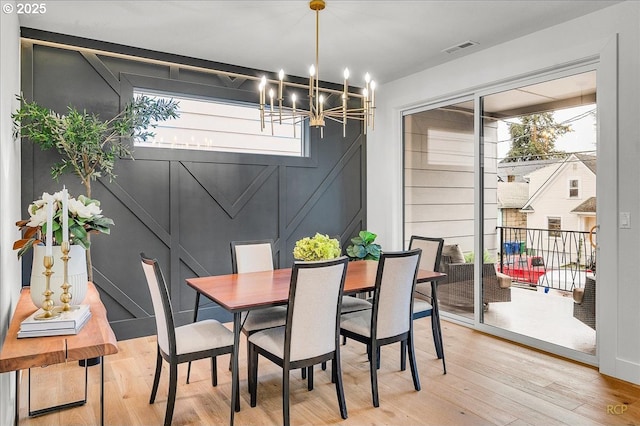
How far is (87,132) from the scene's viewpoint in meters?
3.26

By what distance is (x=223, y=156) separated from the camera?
4375 mm

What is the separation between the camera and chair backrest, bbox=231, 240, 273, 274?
346cm

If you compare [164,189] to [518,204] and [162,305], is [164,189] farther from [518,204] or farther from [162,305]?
[518,204]

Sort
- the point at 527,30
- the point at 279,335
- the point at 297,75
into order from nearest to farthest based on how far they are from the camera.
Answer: the point at 279,335 < the point at 527,30 < the point at 297,75

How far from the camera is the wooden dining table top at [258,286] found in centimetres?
239

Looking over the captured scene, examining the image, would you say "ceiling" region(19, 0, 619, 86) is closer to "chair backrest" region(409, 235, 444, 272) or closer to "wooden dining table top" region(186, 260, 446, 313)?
"chair backrest" region(409, 235, 444, 272)

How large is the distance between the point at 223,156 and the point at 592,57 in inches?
131

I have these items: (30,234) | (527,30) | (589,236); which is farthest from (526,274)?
(30,234)

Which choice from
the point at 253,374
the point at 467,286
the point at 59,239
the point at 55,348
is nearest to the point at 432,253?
the point at 467,286

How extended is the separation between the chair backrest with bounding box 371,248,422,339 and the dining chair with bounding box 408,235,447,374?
434 millimetres

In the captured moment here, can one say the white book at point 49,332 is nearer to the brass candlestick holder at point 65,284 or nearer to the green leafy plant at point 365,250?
the brass candlestick holder at point 65,284

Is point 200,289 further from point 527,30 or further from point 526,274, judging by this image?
point 527,30

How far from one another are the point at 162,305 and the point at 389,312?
1.38 m

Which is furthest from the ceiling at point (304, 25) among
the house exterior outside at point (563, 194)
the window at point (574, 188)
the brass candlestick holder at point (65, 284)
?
the brass candlestick holder at point (65, 284)
